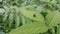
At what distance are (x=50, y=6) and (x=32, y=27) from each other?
0.39 metres

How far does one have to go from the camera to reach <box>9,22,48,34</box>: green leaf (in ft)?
2.54

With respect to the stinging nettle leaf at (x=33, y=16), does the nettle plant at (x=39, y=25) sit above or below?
below

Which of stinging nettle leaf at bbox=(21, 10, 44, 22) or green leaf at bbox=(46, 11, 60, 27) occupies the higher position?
stinging nettle leaf at bbox=(21, 10, 44, 22)

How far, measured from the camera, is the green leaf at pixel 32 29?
0.77 m

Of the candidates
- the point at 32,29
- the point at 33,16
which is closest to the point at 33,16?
the point at 33,16

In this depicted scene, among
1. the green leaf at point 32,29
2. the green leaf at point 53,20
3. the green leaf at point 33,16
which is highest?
the green leaf at point 33,16

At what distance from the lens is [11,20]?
3.06 ft

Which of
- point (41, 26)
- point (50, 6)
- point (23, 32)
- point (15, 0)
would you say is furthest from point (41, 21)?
point (15, 0)

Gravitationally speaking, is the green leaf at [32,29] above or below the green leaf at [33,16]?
below

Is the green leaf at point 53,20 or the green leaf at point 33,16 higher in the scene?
the green leaf at point 33,16

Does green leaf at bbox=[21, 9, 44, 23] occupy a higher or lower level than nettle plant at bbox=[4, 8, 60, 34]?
higher

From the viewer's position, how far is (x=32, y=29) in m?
0.79

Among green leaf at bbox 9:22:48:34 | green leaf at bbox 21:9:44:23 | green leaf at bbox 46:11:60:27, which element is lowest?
green leaf at bbox 9:22:48:34

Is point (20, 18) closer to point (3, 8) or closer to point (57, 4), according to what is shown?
point (3, 8)
